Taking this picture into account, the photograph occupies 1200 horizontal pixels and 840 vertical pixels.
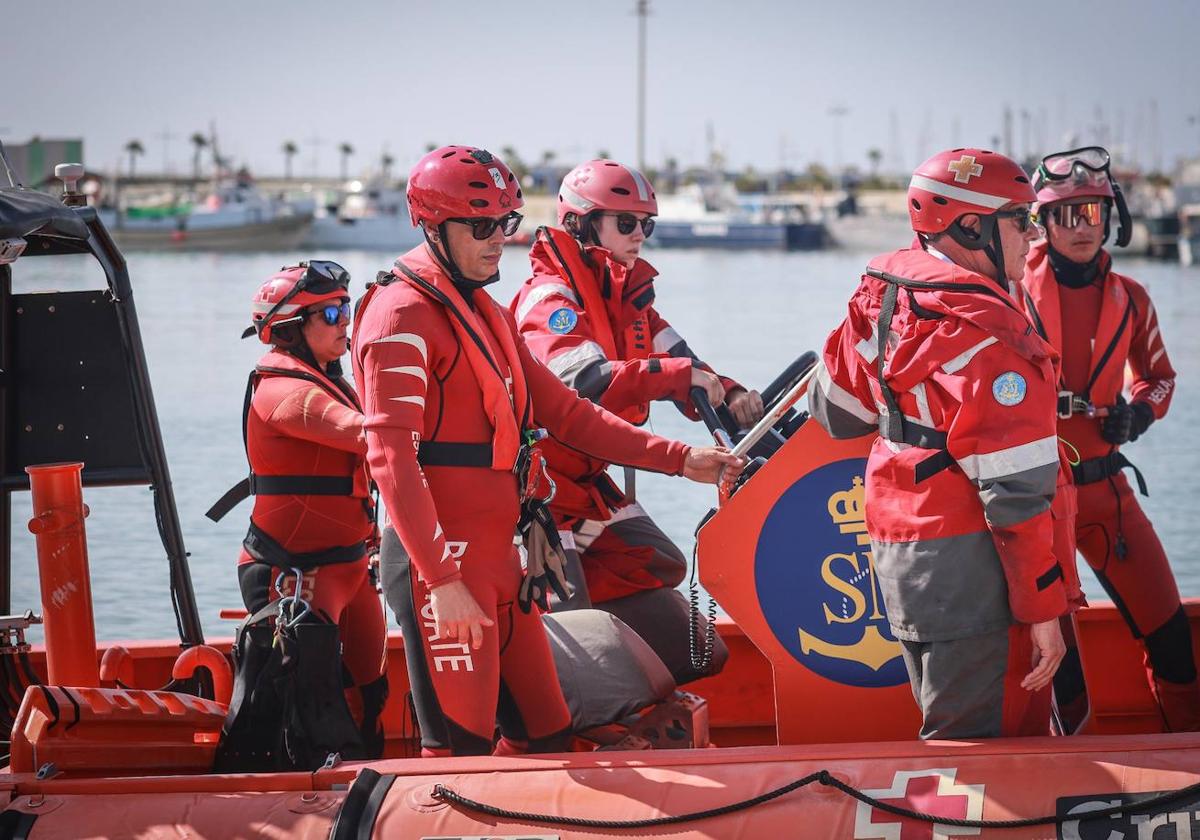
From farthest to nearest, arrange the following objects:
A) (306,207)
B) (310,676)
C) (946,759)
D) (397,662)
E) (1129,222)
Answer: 1. (306,207)
2. (397,662)
3. (1129,222)
4. (310,676)
5. (946,759)

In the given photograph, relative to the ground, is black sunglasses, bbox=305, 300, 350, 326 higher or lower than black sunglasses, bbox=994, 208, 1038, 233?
lower

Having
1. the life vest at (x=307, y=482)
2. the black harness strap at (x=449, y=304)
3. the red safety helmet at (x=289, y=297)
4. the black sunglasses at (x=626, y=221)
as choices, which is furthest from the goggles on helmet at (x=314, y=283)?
the black harness strap at (x=449, y=304)

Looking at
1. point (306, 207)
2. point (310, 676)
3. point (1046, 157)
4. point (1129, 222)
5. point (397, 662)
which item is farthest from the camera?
point (306, 207)

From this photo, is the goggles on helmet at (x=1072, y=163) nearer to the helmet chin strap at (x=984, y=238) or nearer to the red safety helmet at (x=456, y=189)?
the helmet chin strap at (x=984, y=238)

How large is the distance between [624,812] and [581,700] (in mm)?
565

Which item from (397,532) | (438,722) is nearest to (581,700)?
(438,722)

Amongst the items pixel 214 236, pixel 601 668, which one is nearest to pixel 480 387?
pixel 601 668

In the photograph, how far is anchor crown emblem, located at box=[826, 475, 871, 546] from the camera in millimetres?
3418

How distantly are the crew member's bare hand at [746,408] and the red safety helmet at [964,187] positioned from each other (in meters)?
1.15

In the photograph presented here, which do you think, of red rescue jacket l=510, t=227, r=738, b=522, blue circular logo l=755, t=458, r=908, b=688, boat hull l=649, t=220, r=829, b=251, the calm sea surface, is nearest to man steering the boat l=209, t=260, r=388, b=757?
red rescue jacket l=510, t=227, r=738, b=522

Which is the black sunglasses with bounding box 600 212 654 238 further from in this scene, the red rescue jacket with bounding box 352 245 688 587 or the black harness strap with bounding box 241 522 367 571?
the black harness strap with bounding box 241 522 367 571

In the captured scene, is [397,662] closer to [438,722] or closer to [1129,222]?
[438,722]

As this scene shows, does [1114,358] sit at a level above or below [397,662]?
above

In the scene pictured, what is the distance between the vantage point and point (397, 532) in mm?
2990
